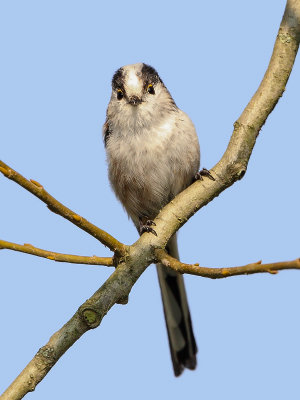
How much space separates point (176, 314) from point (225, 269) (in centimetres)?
325

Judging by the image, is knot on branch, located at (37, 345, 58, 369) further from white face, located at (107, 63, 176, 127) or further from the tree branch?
white face, located at (107, 63, 176, 127)

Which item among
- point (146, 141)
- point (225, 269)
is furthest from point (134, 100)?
point (225, 269)

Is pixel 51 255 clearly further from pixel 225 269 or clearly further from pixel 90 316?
pixel 225 269

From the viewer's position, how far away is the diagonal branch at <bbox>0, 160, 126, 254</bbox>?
2.91 metres

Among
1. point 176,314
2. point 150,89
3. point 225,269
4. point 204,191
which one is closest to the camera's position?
point 225,269

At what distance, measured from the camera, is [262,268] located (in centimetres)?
262

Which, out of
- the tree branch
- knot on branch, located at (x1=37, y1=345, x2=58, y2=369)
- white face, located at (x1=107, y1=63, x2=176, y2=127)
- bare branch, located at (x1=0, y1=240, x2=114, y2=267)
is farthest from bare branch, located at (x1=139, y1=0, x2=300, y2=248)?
knot on branch, located at (x1=37, y1=345, x2=58, y2=369)

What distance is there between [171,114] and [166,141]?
318mm

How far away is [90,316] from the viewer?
348 centimetres

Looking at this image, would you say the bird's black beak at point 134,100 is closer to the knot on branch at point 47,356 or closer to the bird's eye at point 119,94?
the bird's eye at point 119,94

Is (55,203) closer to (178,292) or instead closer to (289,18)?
(289,18)

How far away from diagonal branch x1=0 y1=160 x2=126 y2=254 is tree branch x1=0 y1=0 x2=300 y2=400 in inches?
0.5

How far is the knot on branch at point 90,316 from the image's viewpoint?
3.48 meters

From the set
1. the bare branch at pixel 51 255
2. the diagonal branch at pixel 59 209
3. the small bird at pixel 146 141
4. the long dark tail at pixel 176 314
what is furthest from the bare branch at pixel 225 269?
the long dark tail at pixel 176 314
